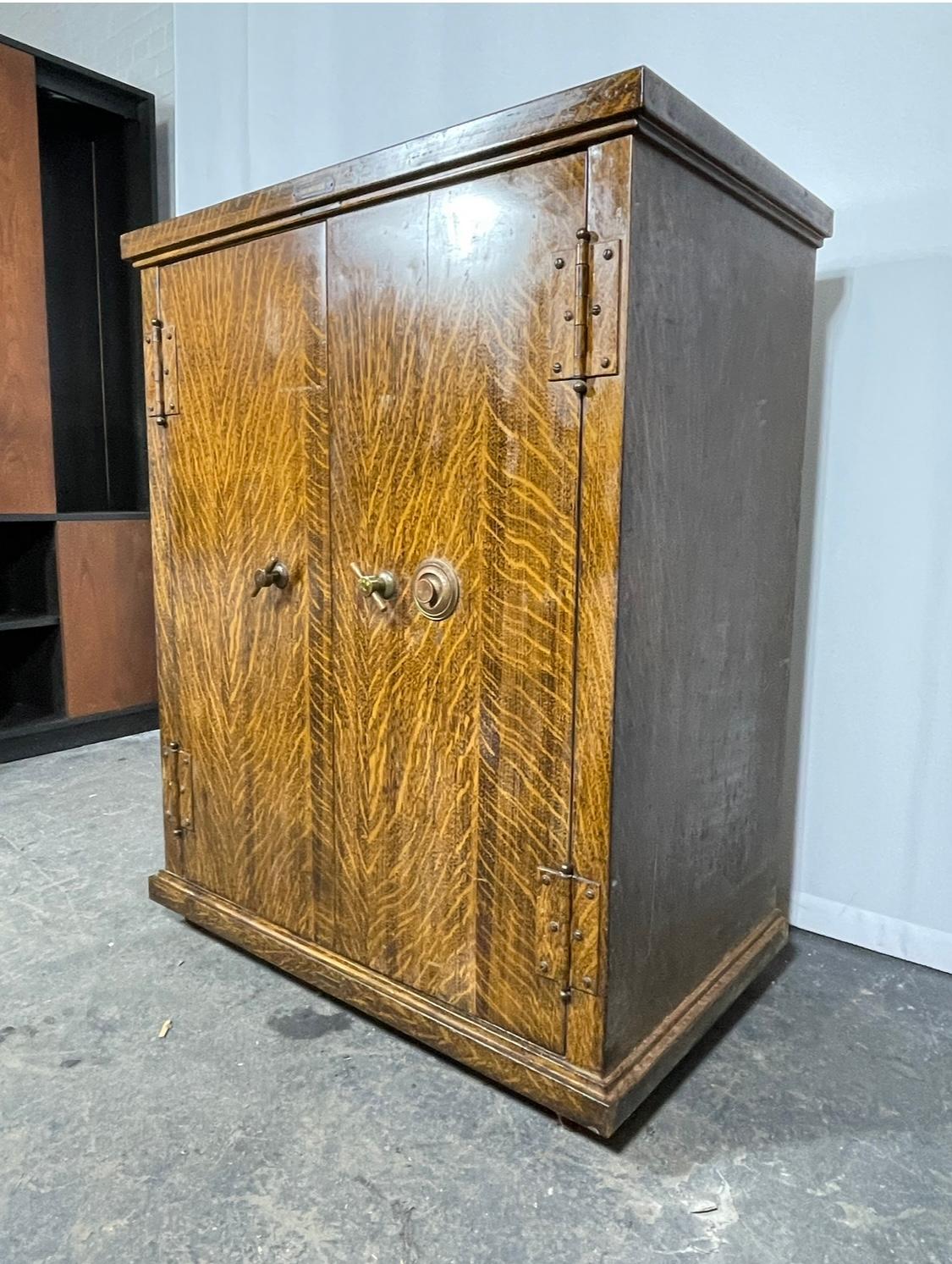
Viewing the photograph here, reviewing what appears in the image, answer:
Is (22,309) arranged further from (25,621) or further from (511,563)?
(511,563)

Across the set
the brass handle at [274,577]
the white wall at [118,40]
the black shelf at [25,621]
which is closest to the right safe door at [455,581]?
the brass handle at [274,577]

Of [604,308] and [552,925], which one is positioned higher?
[604,308]

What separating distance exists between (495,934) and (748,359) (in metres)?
0.87

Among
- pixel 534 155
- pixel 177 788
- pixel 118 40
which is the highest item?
pixel 118 40

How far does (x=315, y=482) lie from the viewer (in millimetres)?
1307

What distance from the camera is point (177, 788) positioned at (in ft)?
5.32

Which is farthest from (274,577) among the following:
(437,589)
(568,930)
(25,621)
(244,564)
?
(25,621)

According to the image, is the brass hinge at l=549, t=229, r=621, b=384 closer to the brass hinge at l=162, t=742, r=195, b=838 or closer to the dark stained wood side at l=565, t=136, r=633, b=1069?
the dark stained wood side at l=565, t=136, r=633, b=1069

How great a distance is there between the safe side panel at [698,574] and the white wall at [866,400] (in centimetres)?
20

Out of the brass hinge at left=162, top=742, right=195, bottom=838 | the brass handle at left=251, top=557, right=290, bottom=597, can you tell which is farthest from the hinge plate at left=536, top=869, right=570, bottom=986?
the brass hinge at left=162, top=742, right=195, bottom=838

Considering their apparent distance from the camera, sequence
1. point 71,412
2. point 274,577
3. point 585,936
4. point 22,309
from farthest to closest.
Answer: point 71,412
point 22,309
point 274,577
point 585,936

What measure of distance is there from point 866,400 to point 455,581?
0.88 metres

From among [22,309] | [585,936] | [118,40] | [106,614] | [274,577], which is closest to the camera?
[585,936]

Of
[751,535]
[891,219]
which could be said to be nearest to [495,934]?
[751,535]
